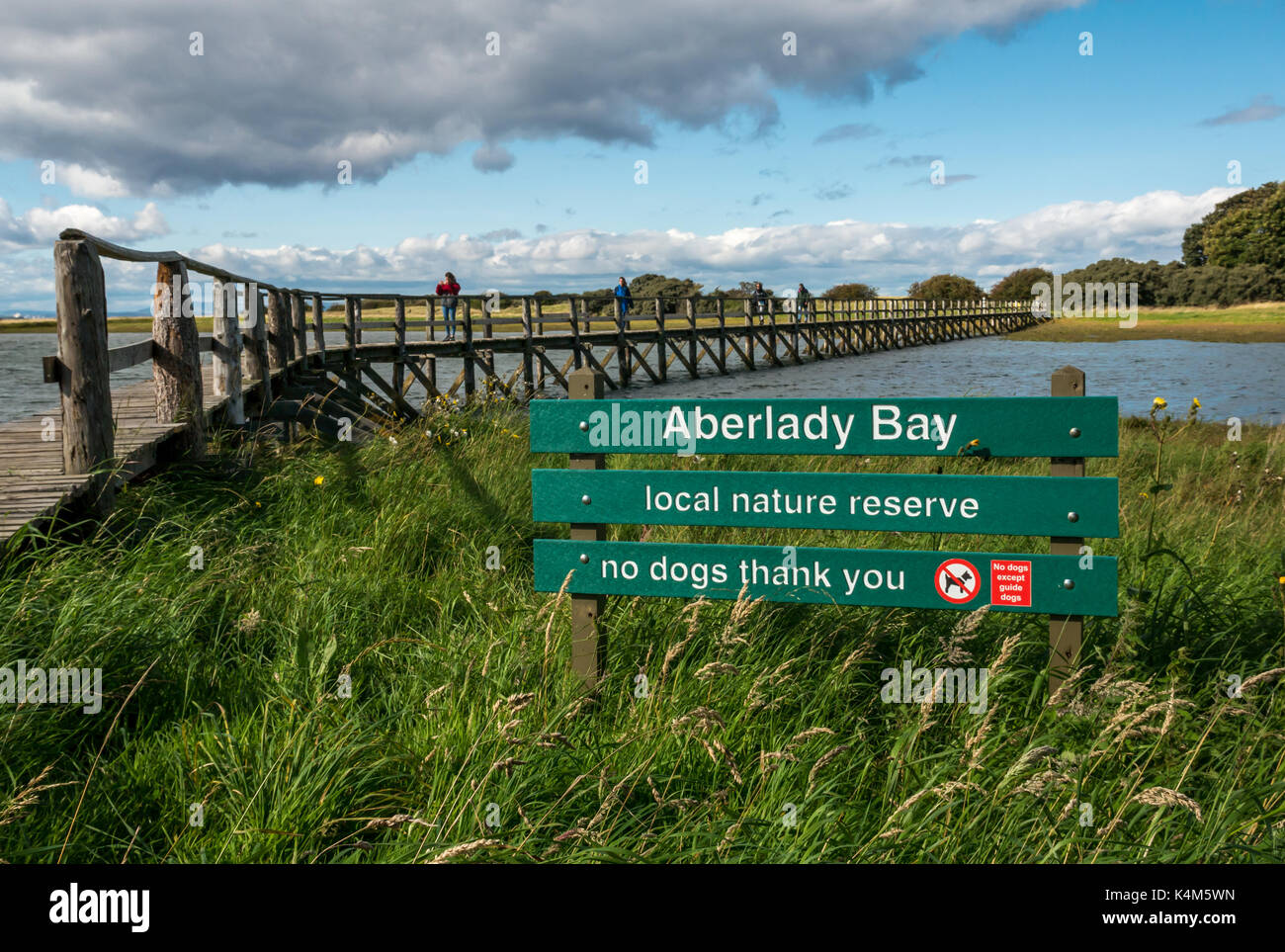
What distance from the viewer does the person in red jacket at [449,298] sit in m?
20.0

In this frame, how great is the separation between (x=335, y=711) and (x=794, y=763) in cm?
123

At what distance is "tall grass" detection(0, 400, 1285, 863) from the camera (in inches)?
75.1

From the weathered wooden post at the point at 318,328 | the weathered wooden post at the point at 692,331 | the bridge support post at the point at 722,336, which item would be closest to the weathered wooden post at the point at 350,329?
the weathered wooden post at the point at 318,328

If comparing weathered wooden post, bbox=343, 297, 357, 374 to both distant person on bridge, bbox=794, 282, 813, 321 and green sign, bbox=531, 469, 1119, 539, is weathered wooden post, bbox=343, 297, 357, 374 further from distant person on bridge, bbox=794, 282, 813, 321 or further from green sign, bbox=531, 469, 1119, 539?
distant person on bridge, bbox=794, 282, 813, 321

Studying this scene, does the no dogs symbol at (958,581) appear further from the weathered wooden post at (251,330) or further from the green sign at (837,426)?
the weathered wooden post at (251,330)

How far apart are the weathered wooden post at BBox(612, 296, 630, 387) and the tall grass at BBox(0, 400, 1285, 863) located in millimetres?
22748

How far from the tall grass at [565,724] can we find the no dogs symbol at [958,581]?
0.55 feet

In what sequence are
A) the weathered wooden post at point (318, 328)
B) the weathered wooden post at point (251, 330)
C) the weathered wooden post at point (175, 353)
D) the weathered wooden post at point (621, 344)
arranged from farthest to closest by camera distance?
the weathered wooden post at point (621, 344) → the weathered wooden post at point (318, 328) → the weathered wooden post at point (251, 330) → the weathered wooden post at point (175, 353)

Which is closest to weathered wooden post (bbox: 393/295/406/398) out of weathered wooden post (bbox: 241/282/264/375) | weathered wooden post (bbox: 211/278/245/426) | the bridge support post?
weathered wooden post (bbox: 241/282/264/375)

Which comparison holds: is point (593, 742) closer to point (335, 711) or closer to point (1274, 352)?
point (335, 711)

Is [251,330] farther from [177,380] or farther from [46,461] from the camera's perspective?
[46,461]

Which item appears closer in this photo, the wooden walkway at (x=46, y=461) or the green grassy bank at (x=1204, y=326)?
the wooden walkway at (x=46, y=461)

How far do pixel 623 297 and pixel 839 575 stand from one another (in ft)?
80.6
